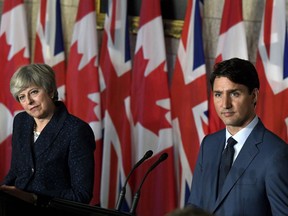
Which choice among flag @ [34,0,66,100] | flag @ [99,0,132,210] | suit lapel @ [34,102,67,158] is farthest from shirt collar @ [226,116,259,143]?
flag @ [34,0,66,100]

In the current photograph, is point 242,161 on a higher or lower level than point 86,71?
higher

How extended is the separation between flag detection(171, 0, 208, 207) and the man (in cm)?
241

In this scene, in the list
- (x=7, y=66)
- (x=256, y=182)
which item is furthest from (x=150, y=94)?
(x=256, y=182)

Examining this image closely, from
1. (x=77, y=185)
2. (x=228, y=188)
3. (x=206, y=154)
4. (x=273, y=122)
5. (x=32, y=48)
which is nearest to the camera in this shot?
(x=228, y=188)

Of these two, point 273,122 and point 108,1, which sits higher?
point 108,1

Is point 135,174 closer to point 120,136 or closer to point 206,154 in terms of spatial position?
point 120,136

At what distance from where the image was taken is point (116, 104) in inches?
244

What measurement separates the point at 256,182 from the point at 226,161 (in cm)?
20

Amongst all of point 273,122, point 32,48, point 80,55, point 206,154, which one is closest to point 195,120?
point 273,122

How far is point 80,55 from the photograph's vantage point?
6281 millimetres

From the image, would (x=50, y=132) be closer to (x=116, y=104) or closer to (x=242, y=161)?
(x=242, y=161)

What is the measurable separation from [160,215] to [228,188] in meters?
2.85

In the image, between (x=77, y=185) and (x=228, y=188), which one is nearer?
(x=228, y=188)

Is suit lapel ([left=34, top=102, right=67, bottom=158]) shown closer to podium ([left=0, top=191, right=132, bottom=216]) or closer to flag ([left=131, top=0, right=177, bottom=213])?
podium ([left=0, top=191, right=132, bottom=216])
